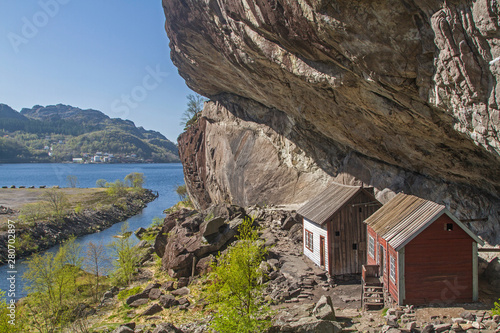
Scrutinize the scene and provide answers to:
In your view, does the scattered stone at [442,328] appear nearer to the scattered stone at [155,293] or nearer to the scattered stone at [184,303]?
the scattered stone at [184,303]

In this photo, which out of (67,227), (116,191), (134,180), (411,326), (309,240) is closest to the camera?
(411,326)

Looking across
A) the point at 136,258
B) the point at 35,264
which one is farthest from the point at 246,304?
the point at 136,258

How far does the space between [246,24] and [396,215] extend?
15474 mm

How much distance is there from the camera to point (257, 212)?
3353 centimetres

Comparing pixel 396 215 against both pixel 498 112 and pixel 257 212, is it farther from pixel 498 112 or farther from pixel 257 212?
pixel 257 212

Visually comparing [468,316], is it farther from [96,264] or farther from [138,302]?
[96,264]

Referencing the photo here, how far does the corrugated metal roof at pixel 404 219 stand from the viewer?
14.3 m

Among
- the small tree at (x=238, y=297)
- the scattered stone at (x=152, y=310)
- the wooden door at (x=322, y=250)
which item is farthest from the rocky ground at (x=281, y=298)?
the small tree at (x=238, y=297)

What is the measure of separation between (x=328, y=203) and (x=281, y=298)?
7087 mm

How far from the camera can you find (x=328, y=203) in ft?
72.4

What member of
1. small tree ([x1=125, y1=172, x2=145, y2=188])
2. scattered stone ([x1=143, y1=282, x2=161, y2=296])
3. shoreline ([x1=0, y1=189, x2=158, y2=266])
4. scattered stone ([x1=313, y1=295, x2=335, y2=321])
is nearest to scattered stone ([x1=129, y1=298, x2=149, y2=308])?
scattered stone ([x1=143, y1=282, x2=161, y2=296])

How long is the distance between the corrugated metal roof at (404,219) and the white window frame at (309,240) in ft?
16.4

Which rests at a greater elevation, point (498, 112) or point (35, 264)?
point (498, 112)

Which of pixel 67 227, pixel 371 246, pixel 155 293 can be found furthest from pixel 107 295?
pixel 67 227
